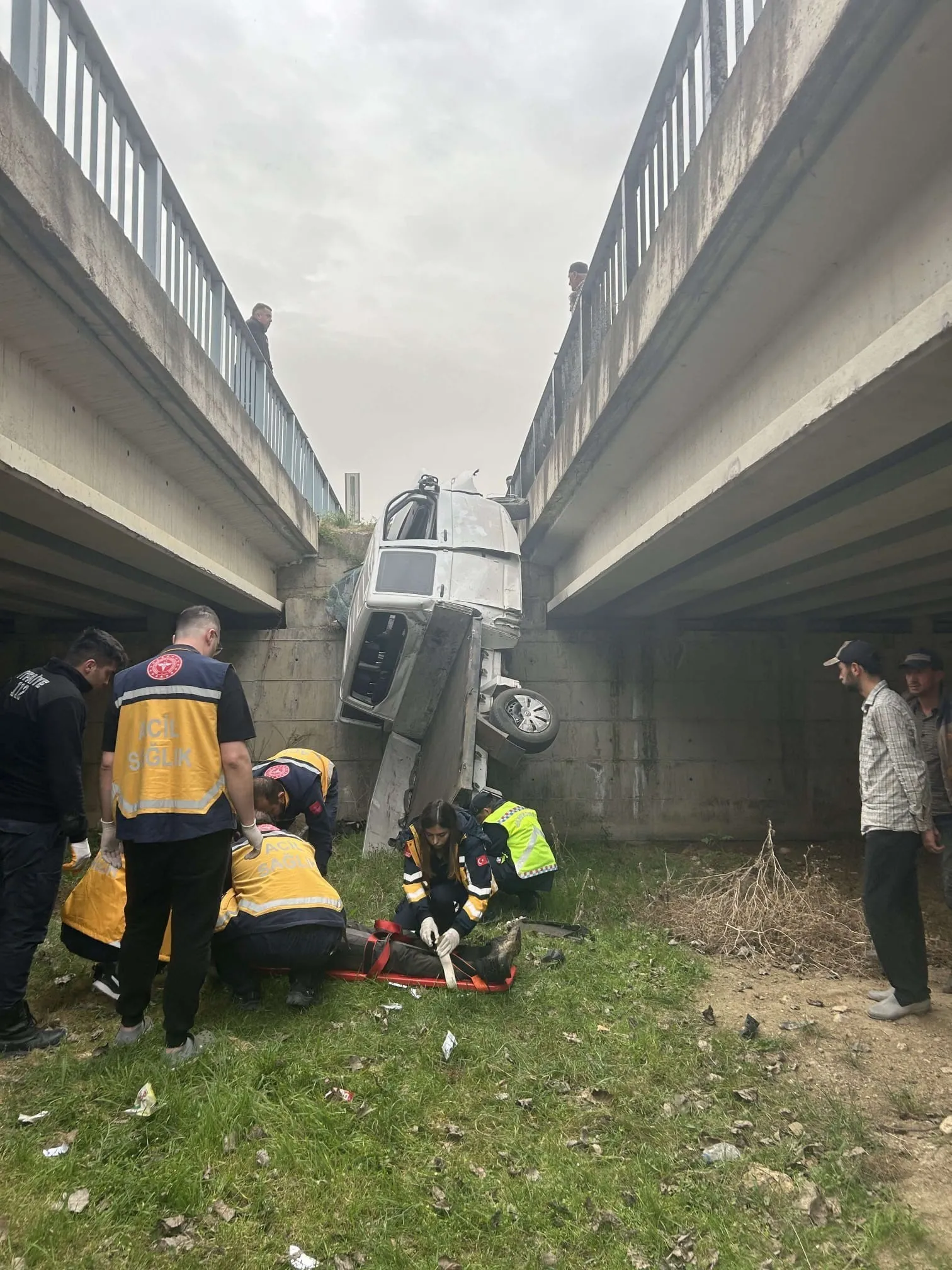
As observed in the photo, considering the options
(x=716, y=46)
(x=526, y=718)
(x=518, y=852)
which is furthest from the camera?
(x=526, y=718)

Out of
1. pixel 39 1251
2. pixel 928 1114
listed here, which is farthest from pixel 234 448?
pixel 928 1114

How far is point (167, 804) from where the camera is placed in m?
2.88

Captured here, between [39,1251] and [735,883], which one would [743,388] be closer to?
[735,883]

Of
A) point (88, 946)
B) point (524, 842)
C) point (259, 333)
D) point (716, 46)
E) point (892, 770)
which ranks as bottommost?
point (88, 946)

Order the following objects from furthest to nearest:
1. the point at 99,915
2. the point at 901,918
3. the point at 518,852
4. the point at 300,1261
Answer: the point at 518,852 → the point at 901,918 → the point at 99,915 → the point at 300,1261

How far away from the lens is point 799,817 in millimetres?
9102

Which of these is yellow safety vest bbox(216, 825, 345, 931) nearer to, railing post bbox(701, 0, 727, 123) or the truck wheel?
the truck wheel

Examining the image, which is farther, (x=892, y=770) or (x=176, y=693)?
(x=892, y=770)

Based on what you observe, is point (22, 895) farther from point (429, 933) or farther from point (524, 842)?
point (524, 842)

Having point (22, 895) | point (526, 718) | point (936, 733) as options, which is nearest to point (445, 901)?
point (22, 895)

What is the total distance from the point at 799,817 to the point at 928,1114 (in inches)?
258

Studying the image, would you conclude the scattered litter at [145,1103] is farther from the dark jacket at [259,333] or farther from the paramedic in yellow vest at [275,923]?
the dark jacket at [259,333]

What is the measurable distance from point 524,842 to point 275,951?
2376mm

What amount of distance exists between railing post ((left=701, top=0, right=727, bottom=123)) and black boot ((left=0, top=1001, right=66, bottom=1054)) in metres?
4.95
